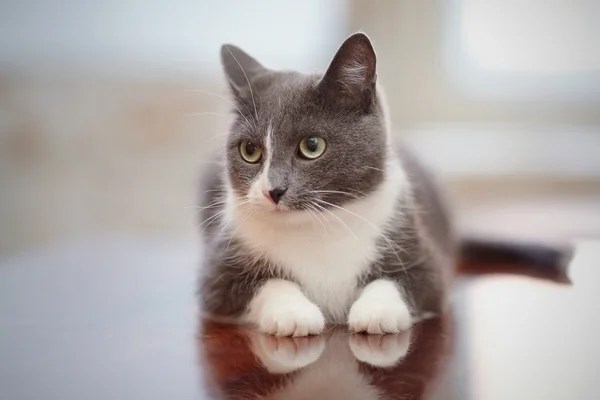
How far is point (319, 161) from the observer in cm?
112

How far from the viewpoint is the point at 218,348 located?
1.06 m

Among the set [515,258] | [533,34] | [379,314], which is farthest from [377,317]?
[533,34]

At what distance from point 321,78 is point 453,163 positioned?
1.58 m

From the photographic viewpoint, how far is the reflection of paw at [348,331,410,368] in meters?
0.99

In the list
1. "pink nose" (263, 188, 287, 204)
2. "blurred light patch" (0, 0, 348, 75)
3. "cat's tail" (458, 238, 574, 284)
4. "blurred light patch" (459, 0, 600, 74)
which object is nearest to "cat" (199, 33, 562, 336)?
"pink nose" (263, 188, 287, 204)

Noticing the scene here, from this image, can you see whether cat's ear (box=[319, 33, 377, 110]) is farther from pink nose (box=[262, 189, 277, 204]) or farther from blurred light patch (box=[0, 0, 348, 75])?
blurred light patch (box=[0, 0, 348, 75])

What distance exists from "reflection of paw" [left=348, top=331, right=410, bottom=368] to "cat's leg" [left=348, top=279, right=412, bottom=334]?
0.05 ft

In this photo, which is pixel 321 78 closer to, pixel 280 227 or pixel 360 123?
pixel 360 123

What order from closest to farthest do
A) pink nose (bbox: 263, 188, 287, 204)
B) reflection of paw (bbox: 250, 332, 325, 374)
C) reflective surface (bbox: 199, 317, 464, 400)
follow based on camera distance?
reflective surface (bbox: 199, 317, 464, 400)
reflection of paw (bbox: 250, 332, 325, 374)
pink nose (bbox: 263, 188, 287, 204)

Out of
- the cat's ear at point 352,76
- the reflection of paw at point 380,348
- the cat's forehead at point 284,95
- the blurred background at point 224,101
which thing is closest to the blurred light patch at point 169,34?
the blurred background at point 224,101

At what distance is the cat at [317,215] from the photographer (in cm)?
111

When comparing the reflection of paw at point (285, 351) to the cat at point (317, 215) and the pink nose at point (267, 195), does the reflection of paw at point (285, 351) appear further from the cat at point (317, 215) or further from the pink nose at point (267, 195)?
the pink nose at point (267, 195)

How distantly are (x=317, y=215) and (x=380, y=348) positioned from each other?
0.84 ft

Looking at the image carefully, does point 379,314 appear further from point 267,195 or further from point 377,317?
point 267,195
